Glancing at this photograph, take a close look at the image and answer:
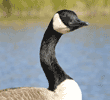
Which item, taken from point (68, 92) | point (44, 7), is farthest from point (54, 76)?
point (44, 7)

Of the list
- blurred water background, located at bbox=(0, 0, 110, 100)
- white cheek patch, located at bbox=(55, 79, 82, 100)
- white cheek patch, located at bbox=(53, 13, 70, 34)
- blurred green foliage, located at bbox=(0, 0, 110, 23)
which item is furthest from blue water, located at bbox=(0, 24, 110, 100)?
blurred green foliage, located at bbox=(0, 0, 110, 23)

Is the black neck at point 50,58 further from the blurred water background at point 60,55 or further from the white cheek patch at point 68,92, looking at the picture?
the blurred water background at point 60,55

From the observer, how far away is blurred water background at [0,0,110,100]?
25.0 feet

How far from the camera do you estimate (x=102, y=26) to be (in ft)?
61.6

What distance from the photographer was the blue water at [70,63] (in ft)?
24.2

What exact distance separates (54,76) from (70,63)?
7145 mm

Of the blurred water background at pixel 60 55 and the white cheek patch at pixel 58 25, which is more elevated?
the white cheek patch at pixel 58 25

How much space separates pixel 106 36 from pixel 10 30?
28.6 ft

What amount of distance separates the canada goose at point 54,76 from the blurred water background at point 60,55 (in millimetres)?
3362

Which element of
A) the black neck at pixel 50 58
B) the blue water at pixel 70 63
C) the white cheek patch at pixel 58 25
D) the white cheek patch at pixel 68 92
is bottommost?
the blue water at pixel 70 63

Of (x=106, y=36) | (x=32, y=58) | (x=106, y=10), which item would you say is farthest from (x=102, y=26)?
(x=32, y=58)

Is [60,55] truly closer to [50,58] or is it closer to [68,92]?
[50,58]

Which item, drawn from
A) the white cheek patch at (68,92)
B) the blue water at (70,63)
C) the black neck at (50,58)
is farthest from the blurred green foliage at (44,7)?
the white cheek patch at (68,92)

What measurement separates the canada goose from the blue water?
3.34m
